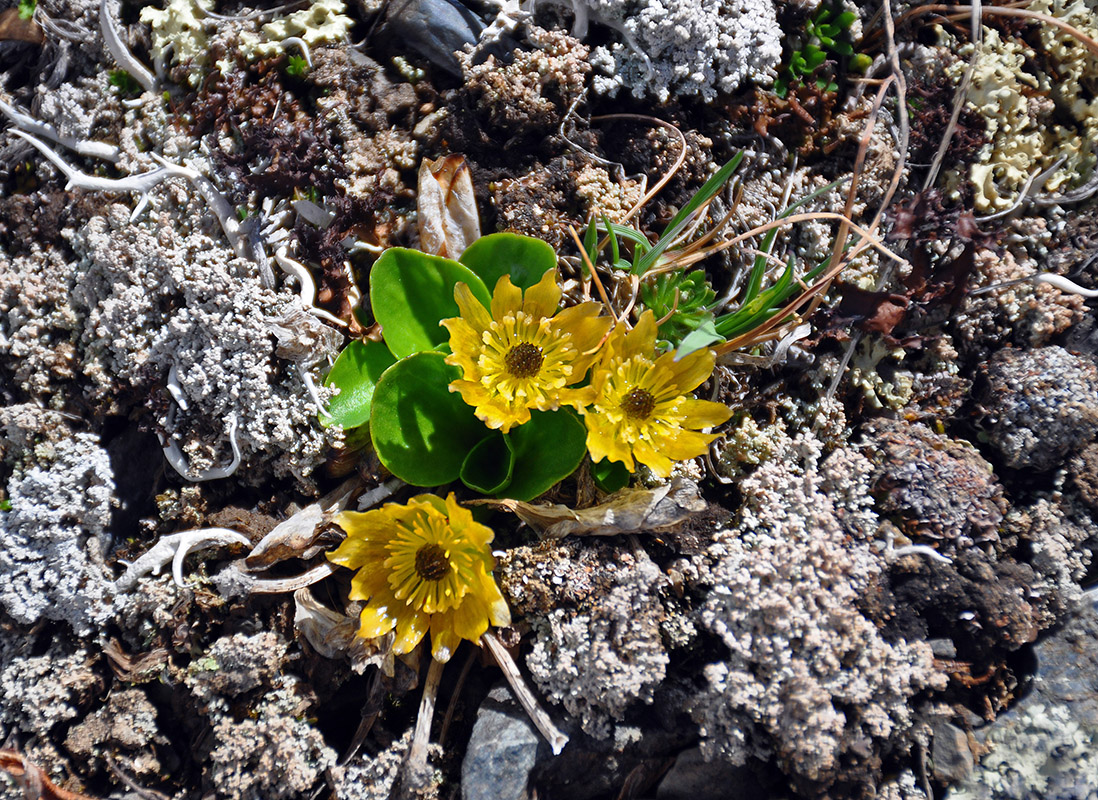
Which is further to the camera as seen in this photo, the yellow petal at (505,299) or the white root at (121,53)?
the white root at (121,53)

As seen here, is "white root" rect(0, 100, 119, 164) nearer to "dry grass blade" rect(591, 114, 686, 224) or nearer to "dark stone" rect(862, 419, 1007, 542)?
"dry grass blade" rect(591, 114, 686, 224)

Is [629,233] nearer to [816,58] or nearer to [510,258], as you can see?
[510,258]

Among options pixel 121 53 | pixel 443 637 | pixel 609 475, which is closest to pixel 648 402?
pixel 609 475

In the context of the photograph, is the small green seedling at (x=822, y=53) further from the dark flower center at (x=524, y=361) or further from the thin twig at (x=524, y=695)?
the thin twig at (x=524, y=695)

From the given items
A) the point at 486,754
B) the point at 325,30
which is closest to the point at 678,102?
the point at 325,30

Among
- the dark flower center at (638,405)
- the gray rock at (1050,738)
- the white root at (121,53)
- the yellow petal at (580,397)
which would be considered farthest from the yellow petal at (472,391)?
the white root at (121,53)

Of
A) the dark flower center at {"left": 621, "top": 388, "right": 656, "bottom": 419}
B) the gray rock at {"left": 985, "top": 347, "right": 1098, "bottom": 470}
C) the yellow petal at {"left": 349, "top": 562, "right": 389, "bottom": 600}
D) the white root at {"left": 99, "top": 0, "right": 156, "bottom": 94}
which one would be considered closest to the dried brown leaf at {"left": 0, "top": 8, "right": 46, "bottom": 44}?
the white root at {"left": 99, "top": 0, "right": 156, "bottom": 94}

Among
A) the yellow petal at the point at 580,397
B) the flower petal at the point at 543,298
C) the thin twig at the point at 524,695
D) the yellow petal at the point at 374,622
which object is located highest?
the flower petal at the point at 543,298
